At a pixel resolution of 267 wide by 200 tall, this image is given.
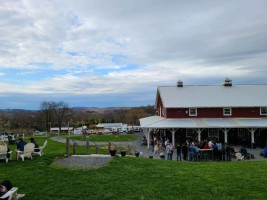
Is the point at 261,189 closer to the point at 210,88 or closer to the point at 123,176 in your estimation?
the point at 123,176

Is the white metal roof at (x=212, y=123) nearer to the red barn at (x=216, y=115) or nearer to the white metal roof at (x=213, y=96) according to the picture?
the red barn at (x=216, y=115)

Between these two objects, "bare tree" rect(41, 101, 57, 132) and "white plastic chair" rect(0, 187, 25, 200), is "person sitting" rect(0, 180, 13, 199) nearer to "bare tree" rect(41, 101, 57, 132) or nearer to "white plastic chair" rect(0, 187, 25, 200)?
"white plastic chair" rect(0, 187, 25, 200)

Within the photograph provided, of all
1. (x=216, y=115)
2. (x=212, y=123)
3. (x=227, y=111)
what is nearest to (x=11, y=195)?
(x=212, y=123)

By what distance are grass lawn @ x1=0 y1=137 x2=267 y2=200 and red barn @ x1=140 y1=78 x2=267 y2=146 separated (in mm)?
13589

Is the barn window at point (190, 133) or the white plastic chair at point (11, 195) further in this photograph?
the barn window at point (190, 133)

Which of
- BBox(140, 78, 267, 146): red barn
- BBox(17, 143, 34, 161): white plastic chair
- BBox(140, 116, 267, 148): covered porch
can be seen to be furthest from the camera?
BBox(140, 78, 267, 146): red barn

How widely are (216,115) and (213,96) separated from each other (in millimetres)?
2863

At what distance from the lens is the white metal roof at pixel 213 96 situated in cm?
2692

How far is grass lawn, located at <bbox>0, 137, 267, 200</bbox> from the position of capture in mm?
7152

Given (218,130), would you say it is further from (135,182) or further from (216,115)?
(135,182)

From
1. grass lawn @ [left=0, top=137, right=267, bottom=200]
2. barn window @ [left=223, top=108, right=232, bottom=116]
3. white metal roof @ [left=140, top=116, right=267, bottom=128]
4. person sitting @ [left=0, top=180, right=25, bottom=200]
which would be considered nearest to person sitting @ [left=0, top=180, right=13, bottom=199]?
person sitting @ [left=0, top=180, right=25, bottom=200]

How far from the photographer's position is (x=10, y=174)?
9719 millimetres

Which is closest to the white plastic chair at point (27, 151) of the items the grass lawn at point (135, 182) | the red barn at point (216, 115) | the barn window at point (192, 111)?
the grass lawn at point (135, 182)

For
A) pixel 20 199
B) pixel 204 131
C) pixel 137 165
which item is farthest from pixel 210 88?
pixel 20 199
